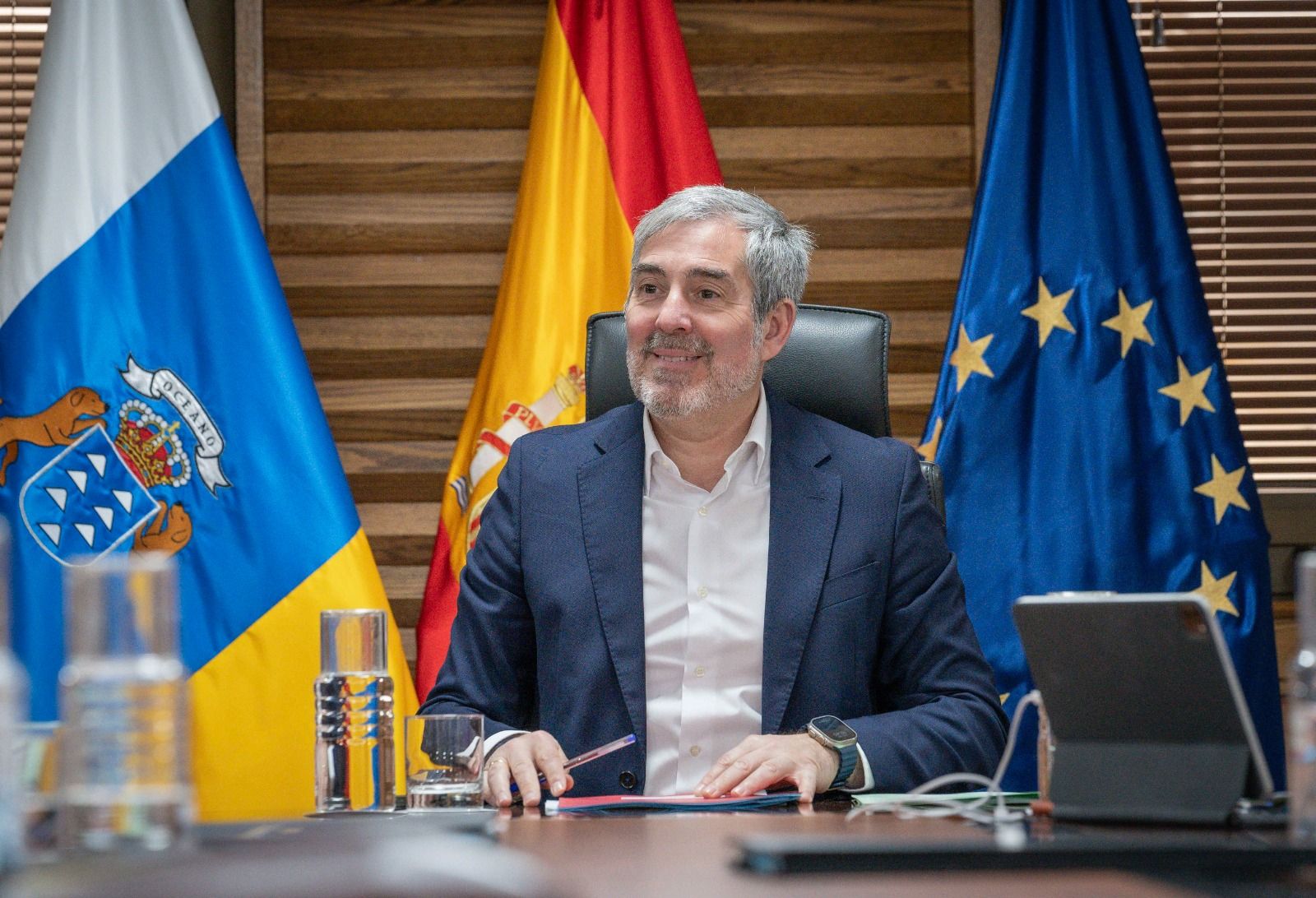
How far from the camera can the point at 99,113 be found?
2674 millimetres

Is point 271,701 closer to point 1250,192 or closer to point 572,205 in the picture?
point 572,205

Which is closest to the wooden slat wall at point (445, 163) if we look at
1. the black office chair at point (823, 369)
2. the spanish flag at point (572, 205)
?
the spanish flag at point (572, 205)

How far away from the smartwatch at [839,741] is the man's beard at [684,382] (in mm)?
580

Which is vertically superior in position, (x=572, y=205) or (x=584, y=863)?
(x=572, y=205)

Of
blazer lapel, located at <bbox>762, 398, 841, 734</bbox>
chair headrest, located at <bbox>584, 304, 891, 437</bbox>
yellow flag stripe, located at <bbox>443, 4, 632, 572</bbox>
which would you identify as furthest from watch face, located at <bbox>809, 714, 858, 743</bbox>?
yellow flag stripe, located at <bbox>443, 4, 632, 572</bbox>

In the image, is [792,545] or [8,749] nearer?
[8,749]

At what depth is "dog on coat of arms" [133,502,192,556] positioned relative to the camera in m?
2.55

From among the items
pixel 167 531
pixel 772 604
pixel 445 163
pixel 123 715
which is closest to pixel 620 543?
pixel 772 604

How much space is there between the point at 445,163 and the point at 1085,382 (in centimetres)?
145

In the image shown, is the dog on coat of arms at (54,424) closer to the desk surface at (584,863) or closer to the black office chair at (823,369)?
the black office chair at (823,369)

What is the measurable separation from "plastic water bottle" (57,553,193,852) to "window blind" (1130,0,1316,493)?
Result: 2.77 meters

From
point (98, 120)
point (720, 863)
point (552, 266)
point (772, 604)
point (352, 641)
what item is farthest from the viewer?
point (552, 266)

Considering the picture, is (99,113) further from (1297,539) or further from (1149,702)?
(1297,539)

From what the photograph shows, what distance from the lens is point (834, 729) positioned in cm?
169
